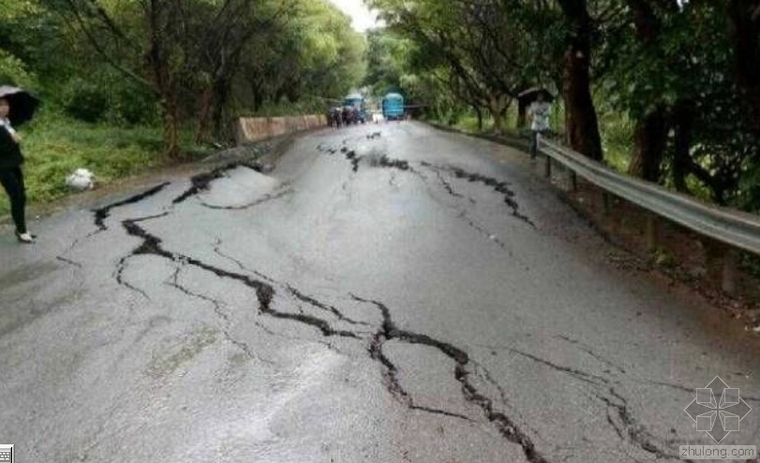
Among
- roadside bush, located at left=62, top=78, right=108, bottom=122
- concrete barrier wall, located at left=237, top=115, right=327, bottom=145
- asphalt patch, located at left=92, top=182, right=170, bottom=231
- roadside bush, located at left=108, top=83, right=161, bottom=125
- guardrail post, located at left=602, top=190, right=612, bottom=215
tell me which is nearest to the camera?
guardrail post, located at left=602, top=190, right=612, bottom=215

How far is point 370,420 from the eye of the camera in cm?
399

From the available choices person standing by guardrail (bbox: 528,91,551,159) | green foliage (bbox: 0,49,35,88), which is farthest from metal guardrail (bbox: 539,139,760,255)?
green foliage (bbox: 0,49,35,88)

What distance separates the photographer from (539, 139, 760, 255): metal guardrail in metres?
5.38

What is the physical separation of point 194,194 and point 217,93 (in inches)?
616

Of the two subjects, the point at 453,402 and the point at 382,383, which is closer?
the point at 453,402

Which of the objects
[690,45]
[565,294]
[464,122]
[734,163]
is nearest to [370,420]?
[565,294]

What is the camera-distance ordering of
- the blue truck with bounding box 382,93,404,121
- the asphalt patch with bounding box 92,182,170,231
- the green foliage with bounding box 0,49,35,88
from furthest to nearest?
the blue truck with bounding box 382,93,404,121
the green foliage with bounding box 0,49,35,88
the asphalt patch with bounding box 92,182,170,231

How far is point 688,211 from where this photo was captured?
6.34 meters

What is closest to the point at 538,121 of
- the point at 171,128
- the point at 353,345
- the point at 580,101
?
the point at 580,101

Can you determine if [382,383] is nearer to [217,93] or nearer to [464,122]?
[217,93]

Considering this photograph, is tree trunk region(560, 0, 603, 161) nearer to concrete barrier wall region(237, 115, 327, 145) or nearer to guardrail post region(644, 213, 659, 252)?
guardrail post region(644, 213, 659, 252)

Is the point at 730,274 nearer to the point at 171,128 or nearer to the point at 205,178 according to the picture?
the point at 205,178

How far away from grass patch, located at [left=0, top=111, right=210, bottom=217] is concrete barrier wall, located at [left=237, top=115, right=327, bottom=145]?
483 centimetres

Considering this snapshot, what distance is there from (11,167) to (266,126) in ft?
81.4
